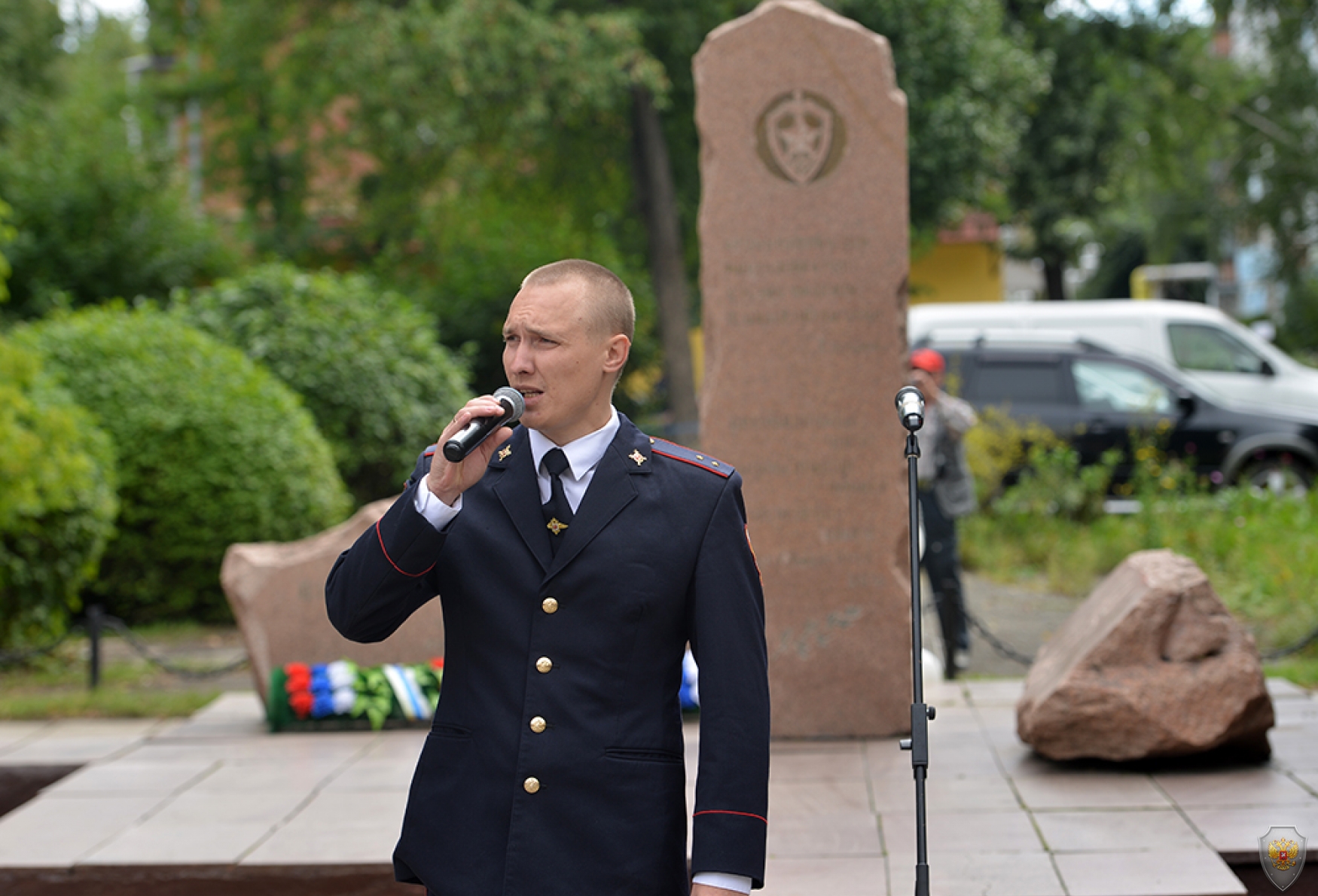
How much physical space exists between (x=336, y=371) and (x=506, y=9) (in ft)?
19.7

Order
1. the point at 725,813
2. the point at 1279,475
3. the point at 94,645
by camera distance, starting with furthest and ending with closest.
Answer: the point at 1279,475 < the point at 94,645 < the point at 725,813

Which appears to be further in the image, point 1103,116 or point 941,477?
point 1103,116

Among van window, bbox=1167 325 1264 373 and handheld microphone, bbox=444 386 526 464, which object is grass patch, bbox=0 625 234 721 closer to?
handheld microphone, bbox=444 386 526 464

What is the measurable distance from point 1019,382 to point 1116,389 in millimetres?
992

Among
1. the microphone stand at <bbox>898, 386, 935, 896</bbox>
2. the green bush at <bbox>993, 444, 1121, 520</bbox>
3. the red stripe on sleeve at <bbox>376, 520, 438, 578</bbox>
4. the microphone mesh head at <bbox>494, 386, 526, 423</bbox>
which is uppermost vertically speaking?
the microphone mesh head at <bbox>494, 386, 526, 423</bbox>

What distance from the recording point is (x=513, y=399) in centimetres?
242

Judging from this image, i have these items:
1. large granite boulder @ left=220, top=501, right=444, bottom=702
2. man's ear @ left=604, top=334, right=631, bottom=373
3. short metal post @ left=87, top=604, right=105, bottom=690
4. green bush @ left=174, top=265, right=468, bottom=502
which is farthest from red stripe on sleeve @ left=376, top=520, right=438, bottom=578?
green bush @ left=174, top=265, right=468, bottom=502

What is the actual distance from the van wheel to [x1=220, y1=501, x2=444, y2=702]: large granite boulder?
9385mm

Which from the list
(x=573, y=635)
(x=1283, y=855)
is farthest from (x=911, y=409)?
(x=1283, y=855)

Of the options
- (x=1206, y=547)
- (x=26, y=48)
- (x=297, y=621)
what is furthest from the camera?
(x=26, y=48)

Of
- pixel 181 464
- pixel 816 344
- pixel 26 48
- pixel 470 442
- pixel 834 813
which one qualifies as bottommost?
pixel 834 813

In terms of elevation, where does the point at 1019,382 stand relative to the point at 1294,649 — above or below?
Result: above

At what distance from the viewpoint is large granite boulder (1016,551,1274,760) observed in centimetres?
577

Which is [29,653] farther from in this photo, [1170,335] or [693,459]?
[1170,335]
